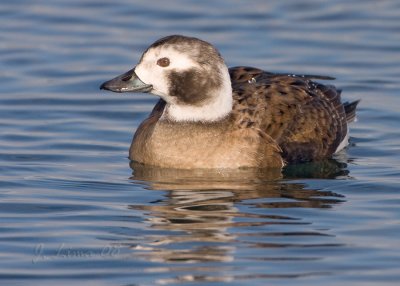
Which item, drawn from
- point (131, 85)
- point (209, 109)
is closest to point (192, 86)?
point (209, 109)

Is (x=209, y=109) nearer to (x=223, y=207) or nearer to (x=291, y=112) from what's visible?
(x=291, y=112)

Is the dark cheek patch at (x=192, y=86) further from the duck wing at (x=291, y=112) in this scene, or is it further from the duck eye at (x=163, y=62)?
the duck wing at (x=291, y=112)

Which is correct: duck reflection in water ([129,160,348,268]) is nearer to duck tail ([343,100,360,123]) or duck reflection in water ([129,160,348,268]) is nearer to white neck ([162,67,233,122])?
white neck ([162,67,233,122])

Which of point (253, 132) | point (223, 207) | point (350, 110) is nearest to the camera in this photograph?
point (223, 207)

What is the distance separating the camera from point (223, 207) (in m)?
12.2

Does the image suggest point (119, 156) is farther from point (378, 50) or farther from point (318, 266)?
point (378, 50)

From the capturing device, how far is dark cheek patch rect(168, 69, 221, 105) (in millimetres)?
13508

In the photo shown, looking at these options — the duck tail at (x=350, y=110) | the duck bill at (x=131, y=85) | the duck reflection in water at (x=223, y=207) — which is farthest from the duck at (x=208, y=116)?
the duck tail at (x=350, y=110)

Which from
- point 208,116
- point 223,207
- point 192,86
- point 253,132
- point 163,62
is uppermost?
point 163,62

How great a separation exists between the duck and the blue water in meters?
0.19

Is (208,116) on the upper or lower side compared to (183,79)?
lower

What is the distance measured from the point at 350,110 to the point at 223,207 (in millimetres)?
3812

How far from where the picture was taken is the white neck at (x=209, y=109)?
1368 cm

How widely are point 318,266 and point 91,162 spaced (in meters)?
4.29
